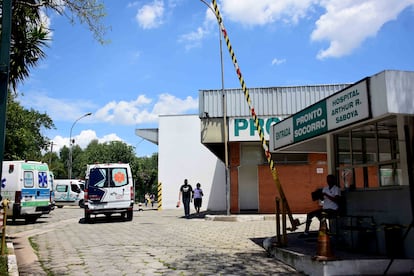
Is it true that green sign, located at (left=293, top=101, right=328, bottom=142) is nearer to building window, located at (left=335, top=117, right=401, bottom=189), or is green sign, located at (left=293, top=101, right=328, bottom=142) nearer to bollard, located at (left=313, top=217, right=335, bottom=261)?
building window, located at (left=335, top=117, right=401, bottom=189)

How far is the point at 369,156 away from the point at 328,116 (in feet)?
4.99

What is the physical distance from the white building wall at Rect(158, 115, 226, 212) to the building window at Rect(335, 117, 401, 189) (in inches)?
723

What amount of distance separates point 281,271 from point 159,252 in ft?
9.52

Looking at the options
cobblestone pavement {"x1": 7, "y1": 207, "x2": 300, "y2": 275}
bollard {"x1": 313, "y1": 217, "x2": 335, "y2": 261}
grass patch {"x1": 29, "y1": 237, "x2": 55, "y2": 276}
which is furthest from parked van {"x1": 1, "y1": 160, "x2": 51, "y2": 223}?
bollard {"x1": 313, "y1": 217, "x2": 335, "y2": 261}

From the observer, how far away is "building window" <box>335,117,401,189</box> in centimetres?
742

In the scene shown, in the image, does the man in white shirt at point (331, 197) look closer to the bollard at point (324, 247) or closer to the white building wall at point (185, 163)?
the bollard at point (324, 247)

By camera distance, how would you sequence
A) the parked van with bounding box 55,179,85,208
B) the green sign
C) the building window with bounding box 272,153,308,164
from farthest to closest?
the parked van with bounding box 55,179,85,208
the building window with bounding box 272,153,308,164
the green sign

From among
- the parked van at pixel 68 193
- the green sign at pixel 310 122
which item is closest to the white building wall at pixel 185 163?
the parked van at pixel 68 193

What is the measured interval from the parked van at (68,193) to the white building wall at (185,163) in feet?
27.1

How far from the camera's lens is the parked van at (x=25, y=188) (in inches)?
607

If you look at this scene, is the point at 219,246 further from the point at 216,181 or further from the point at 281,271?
the point at 216,181

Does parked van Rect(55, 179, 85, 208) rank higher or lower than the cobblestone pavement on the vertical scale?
higher

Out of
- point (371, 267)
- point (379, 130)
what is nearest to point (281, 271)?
point (371, 267)

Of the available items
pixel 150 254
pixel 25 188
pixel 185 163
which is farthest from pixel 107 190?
pixel 185 163
